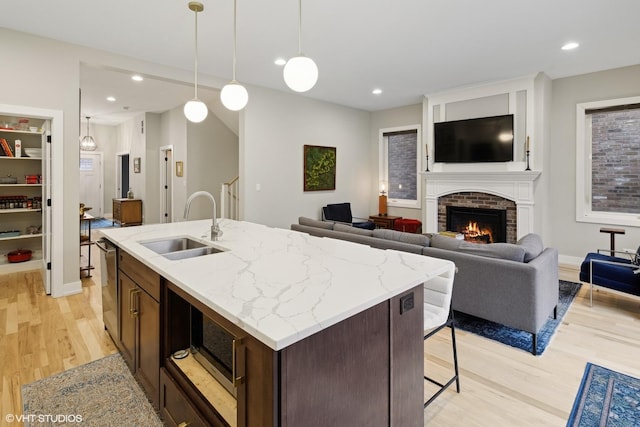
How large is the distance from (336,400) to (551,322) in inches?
117

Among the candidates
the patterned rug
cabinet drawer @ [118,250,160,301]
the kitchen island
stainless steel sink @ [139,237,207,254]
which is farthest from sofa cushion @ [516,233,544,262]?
the patterned rug

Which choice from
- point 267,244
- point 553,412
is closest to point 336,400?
point 267,244

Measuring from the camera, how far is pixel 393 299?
1.41 meters

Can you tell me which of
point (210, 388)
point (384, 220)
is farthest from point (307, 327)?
point (384, 220)

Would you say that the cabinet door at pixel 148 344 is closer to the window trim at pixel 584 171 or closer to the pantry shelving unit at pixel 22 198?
the pantry shelving unit at pixel 22 198

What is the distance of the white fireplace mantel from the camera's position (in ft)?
16.4

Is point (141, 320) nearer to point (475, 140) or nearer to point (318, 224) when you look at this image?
point (318, 224)

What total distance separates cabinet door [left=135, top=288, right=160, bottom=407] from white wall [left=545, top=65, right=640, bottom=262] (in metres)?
5.71

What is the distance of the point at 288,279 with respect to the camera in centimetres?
147

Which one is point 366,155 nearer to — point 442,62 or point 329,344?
point 442,62

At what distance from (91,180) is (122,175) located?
880 millimetres

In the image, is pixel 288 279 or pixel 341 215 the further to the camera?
pixel 341 215

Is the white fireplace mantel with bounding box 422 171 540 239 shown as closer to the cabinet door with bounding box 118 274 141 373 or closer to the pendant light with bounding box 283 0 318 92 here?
the pendant light with bounding box 283 0 318 92

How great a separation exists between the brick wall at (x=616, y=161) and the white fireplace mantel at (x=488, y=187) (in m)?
1.00
